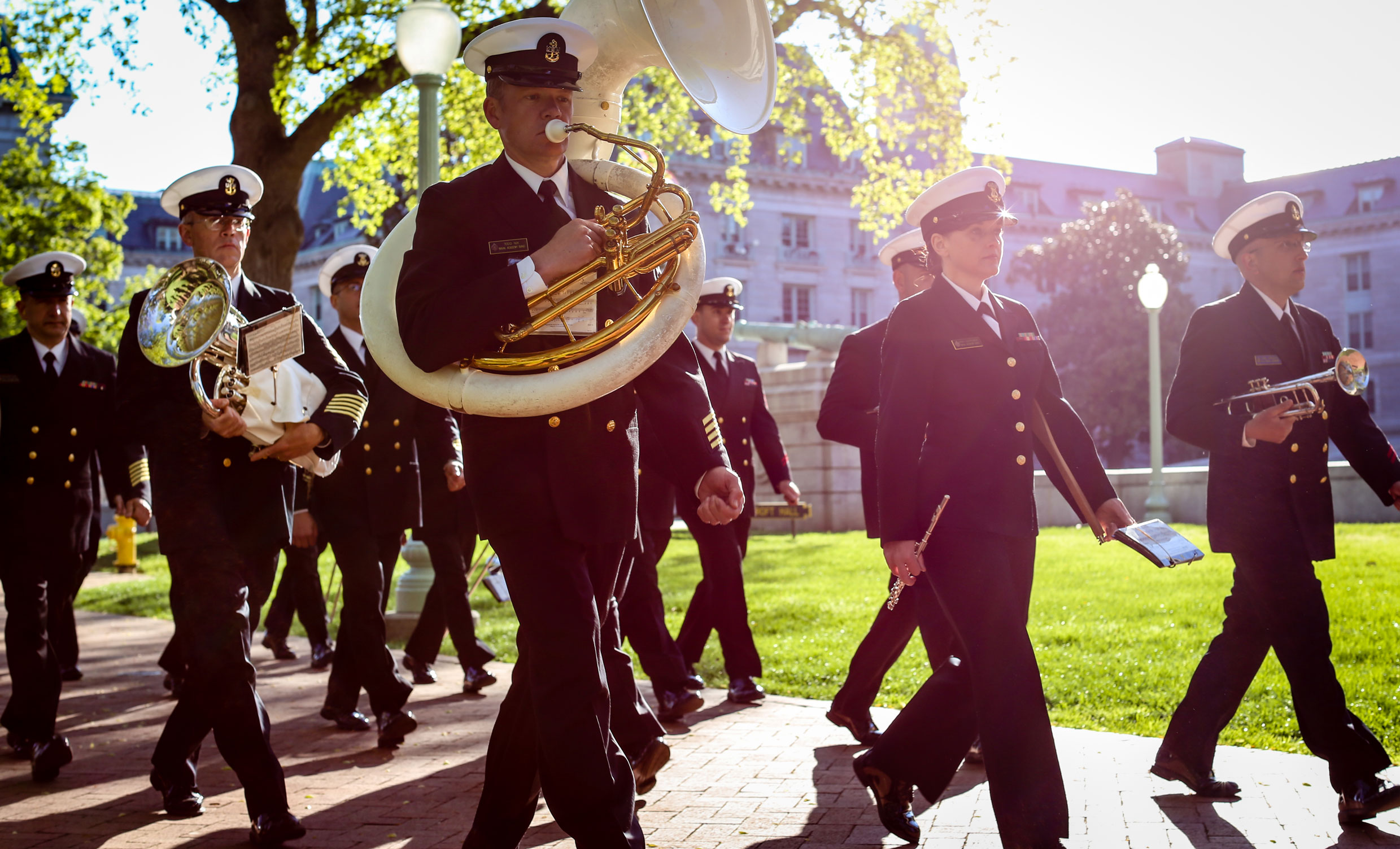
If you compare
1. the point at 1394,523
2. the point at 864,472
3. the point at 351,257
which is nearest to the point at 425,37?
the point at 351,257

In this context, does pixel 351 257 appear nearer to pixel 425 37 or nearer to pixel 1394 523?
pixel 425 37

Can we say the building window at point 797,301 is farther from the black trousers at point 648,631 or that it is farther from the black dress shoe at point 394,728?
the black dress shoe at point 394,728

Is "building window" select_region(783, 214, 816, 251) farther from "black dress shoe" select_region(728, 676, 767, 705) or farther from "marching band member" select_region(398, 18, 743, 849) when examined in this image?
"marching band member" select_region(398, 18, 743, 849)

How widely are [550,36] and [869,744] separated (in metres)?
3.48

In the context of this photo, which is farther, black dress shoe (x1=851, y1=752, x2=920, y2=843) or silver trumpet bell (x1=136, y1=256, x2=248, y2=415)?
silver trumpet bell (x1=136, y1=256, x2=248, y2=415)

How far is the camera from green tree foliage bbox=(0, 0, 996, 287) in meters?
16.0

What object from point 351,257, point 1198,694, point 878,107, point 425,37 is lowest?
point 1198,694

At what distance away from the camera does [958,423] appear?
4289mm

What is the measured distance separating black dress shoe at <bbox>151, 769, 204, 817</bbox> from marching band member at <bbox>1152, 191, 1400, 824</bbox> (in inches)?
146

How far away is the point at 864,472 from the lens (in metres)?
6.71

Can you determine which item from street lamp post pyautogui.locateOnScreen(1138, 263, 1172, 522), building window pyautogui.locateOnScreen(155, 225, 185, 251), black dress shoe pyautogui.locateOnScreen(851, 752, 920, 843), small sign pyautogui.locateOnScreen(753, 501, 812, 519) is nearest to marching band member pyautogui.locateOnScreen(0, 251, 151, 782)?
black dress shoe pyautogui.locateOnScreen(851, 752, 920, 843)

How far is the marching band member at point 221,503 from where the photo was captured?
4684mm

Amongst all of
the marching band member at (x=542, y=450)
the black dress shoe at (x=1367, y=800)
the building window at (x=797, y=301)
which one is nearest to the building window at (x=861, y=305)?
the building window at (x=797, y=301)

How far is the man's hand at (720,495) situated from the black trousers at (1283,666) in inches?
87.4
